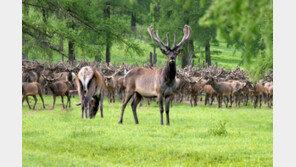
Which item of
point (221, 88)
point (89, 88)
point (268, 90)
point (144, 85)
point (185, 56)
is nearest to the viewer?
point (144, 85)

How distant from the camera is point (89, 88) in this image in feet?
42.1

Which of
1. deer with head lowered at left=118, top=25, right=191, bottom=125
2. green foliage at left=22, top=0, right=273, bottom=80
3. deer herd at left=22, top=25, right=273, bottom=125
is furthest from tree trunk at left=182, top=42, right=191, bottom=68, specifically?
deer with head lowered at left=118, top=25, right=191, bottom=125

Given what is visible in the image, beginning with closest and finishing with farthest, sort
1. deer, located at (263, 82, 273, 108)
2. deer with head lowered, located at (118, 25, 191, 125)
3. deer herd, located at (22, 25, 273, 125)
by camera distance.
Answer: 1. deer with head lowered, located at (118, 25, 191, 125)
2. deer herd, located at (22, 25, 273, 125)
3. deer, located at (263, 82, 273, 108)

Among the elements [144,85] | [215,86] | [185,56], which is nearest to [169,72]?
[144,85]

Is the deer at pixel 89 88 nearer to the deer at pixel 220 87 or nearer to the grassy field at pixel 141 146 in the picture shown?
the grassy field at pixel 141 146

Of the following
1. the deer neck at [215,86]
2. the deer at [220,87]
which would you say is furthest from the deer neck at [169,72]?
the deer neck at [215,86]

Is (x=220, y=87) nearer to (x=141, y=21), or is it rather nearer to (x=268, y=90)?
(x=268, y=90)

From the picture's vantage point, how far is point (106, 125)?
38.4 feet

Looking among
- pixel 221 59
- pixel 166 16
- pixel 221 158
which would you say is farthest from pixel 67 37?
pixel 221 59

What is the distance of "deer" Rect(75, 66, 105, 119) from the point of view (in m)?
12.8

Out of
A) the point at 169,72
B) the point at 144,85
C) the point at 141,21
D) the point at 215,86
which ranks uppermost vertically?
the point at 141,21

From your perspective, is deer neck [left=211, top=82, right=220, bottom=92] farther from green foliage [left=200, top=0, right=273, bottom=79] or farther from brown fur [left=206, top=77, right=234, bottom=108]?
green foliage [left=200, top=0, right=273, bottom=79]

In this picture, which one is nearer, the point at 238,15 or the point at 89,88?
the point at 238,15

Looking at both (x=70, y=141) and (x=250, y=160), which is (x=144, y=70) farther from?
(x=250, y=160)
